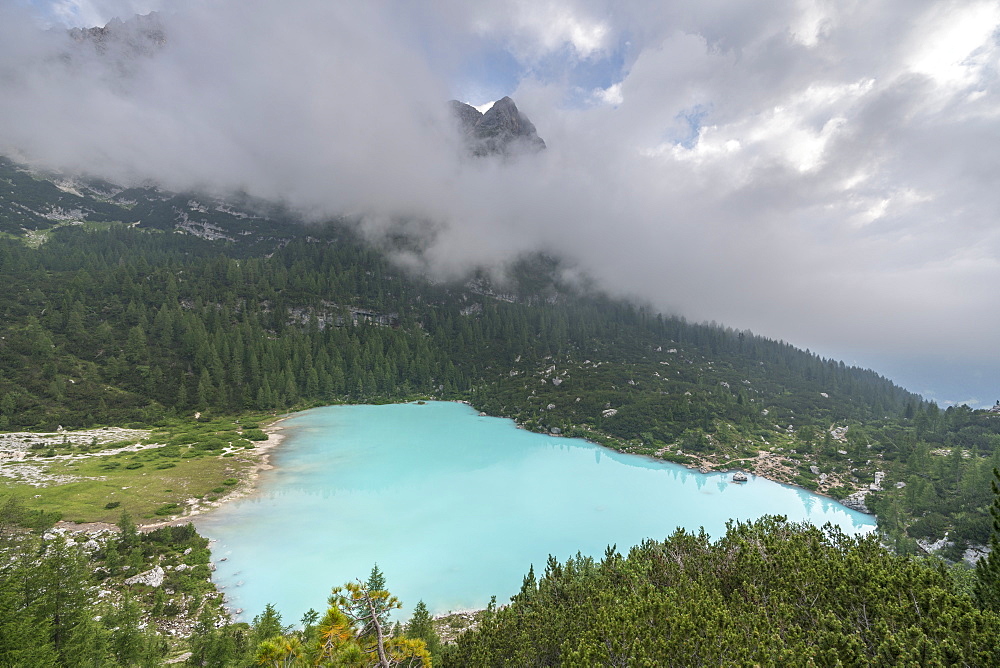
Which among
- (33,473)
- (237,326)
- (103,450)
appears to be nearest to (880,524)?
(33,473)

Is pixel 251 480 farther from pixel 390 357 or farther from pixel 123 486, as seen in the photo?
pixel 390 357

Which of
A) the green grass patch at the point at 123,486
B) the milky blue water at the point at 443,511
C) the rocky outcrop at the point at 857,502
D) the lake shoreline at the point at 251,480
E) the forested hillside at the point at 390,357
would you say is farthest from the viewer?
the forested hillside at the point at 390,357

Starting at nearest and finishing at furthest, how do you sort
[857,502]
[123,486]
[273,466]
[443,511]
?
[123,486]
[443,511]
[273,466]
[857,502]

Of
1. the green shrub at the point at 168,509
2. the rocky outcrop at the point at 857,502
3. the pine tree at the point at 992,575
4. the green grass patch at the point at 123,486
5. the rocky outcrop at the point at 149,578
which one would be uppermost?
the pine tree at the point at 992,575

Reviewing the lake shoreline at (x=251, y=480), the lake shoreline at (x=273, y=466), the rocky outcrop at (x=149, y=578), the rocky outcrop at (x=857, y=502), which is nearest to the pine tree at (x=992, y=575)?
the rocky outcrop at (x=149, y=578)

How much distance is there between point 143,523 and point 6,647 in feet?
87.3

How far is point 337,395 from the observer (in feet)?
315

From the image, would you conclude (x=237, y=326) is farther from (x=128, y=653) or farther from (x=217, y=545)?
(x=128, y=653)

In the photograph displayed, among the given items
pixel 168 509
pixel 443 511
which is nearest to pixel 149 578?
pixel 168 509

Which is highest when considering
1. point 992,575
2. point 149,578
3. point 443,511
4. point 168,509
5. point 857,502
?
point 992,575

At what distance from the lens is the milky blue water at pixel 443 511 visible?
85.1 ft

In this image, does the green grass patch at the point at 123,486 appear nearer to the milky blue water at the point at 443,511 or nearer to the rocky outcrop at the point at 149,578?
the milky blue water at the point at 443,511

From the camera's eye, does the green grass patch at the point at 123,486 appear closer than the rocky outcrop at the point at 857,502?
→ Yes

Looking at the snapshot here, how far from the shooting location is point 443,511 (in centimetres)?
3772
